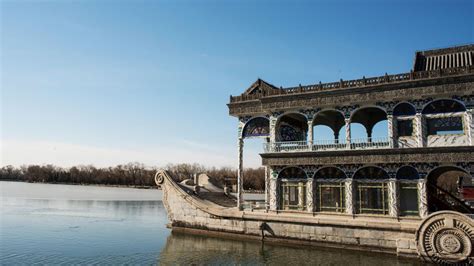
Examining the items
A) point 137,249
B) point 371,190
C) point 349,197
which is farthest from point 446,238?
point 137,249

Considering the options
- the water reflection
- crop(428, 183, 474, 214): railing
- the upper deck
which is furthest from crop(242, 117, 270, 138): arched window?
crop(428, 183, 474, 214): railing

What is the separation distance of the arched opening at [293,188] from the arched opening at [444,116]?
6765 mm

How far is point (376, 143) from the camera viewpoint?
61.5 ft

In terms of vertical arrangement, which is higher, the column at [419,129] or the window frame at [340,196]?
the column at [419,129]

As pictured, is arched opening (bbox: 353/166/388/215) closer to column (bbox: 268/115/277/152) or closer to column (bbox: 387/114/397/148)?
column (bbox: 387/114/397/148)

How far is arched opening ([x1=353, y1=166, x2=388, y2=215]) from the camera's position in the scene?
60.5ft

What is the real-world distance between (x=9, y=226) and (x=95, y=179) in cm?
8657

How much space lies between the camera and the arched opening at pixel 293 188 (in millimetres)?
20500

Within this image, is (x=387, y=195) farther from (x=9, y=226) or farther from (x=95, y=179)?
(x=95, y=179)

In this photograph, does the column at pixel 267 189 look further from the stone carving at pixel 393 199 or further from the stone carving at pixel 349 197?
the stone carving at pixel 393 199

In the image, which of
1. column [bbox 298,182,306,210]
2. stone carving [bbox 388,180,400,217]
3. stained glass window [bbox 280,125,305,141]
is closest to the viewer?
stone carving [bbox 388,180,400,217]

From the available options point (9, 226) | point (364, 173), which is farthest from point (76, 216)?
point (364, 173)

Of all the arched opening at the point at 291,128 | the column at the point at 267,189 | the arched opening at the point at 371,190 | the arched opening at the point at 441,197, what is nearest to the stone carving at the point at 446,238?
the arched opening at the point at 371,190

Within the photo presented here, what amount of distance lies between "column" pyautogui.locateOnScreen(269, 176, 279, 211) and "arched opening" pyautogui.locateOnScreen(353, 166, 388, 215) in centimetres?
437
